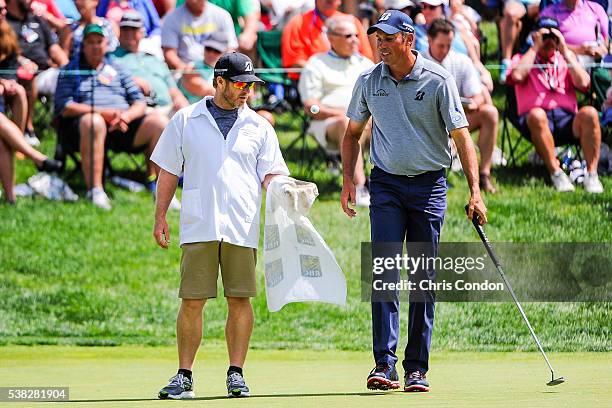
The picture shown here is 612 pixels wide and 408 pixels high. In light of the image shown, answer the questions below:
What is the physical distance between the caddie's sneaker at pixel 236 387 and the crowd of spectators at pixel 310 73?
5582 millimetres

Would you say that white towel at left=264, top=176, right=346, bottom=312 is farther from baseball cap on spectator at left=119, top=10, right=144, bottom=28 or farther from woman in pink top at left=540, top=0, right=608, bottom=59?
woman in pink top at left=540, top=0, right=608, bottom=59

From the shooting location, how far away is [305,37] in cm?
1346

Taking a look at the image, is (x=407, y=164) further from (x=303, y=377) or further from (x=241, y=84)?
(x=303, y=377)

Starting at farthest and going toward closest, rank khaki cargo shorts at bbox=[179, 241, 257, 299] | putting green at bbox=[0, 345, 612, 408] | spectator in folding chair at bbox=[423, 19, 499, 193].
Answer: spectator in folding chair at bbox=[423, 19, 499, 193] → khaki cargo shorts at bbox=[179, 241, 257, 299] → putting green at bbox=[0, 345, 612, 408]

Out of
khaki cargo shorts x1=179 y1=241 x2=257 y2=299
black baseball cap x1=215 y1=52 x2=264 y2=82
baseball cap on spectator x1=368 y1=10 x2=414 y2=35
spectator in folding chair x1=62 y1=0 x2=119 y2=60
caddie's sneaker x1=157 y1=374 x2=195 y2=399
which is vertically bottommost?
caddie's sneaker x1=157 y1=374 x2=195 y2=399

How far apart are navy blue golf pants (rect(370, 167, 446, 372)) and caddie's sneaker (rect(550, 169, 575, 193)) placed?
5264 mm

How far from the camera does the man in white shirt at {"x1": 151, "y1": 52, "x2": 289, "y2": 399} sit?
7020mm

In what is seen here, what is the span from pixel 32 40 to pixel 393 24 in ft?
24.7

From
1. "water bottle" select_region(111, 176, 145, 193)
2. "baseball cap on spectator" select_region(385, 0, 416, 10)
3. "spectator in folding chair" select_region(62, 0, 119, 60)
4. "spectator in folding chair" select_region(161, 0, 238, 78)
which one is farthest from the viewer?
"baseball cap on spectator" select_region(385, 0, 416, 10)

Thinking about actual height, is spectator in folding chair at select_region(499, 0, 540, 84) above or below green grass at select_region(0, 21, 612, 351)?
above

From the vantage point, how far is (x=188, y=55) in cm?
1332

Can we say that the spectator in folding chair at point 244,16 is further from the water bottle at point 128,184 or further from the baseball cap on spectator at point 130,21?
the water bottle at point 128,184

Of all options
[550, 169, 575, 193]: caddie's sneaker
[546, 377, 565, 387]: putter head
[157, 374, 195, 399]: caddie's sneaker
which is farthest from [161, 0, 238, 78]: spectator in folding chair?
[546, 377, 565, 387]: putter head

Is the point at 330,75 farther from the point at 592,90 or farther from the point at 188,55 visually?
the point at 592,90
